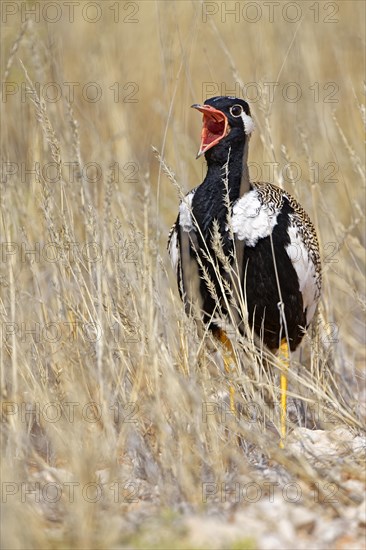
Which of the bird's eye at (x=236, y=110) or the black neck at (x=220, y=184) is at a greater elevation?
the bird's eye at (x=236, y=110)

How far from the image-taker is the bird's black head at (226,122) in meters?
3.58

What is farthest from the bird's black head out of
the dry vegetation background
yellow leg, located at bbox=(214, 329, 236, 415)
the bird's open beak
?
yellow leg, located at bbox=(214, 329, 236, 415)

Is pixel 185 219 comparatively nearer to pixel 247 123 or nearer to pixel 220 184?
pixel 220 184

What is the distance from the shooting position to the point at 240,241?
3484 millimetres

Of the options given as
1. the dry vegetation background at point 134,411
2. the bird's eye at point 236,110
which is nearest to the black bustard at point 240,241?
the bird's eye at point 236,110

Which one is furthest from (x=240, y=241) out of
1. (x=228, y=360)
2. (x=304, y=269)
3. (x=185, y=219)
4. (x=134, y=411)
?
(x=134, y=411)

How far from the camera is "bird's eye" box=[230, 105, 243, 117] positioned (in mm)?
3592

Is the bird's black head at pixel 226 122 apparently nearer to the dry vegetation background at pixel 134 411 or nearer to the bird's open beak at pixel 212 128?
the bird's open beak at pixel 212 128

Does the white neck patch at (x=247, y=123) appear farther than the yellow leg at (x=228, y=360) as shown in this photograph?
Yes

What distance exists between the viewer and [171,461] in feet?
8.98

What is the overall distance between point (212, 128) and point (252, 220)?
438 millimetres

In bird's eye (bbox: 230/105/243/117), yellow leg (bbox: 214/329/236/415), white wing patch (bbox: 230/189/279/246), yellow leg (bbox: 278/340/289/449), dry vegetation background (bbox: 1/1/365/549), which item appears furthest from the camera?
bird's eye (bbox: 230/105/243/117)

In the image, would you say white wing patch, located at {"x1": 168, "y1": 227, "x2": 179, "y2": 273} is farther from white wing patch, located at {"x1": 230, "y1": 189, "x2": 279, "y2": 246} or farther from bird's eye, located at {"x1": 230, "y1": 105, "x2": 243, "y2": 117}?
bird's eye, located at {"x1": 230, "y1": 105, "x2": 243, "y2": 117}

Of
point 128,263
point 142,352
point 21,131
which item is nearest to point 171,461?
point 142,352
